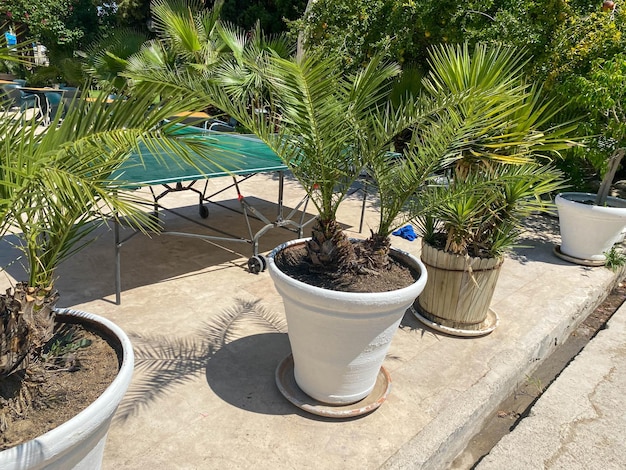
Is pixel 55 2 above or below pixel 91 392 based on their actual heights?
above

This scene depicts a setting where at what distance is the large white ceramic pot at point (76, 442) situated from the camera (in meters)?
1.48

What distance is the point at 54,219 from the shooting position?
1877 millimetres

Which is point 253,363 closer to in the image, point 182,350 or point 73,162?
point 182,350

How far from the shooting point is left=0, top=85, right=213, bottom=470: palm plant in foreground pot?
1616 millimetres

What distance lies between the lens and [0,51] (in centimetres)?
161

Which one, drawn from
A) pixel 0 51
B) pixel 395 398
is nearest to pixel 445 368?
pixel 395 398

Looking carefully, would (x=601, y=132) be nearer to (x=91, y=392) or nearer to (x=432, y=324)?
(x=432, y=324)

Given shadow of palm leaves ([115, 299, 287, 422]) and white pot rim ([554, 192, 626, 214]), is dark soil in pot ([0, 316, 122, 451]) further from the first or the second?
white pot rim ([554, 192, 626, 214])

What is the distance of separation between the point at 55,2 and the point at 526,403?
1984cm

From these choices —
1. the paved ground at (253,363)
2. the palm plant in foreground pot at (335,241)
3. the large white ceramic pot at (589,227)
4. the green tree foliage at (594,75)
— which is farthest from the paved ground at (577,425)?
the green tree foliage at (594,75)

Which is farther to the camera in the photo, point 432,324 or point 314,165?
point 432,324

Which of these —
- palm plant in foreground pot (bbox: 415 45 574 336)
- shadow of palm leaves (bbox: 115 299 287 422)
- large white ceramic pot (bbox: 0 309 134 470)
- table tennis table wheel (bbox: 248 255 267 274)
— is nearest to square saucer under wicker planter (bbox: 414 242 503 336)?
palm plant in foreground pot (bbox: 415 45 574 336)

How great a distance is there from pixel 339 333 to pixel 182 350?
50.2 inches

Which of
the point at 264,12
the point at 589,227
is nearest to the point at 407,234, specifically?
the point at 589,227
